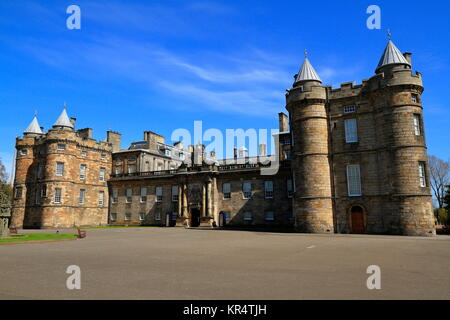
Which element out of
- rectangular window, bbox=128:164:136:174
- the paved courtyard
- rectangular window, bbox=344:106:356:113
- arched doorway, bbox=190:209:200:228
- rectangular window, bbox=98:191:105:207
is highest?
rectangular window, bbox=344:106:356:113

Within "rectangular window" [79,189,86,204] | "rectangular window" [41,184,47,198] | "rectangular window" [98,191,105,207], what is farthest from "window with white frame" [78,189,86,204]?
"rectangular window" [41,184,47,198]

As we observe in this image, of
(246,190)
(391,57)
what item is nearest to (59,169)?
(246,190)

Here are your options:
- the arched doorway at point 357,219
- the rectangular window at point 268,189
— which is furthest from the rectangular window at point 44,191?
the arched doorway at point 357,219

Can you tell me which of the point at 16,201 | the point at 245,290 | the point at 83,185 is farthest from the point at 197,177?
the point at 245,290

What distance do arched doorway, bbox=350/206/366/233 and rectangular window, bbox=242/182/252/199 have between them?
550 inches

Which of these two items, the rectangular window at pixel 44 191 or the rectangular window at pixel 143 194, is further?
the rectangular window at pixel 143 194

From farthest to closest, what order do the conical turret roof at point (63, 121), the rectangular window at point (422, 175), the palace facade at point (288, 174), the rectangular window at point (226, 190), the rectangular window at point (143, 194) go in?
the rectangular window at point (143, 194), the conical turret roof at point (63, 121), the rectangular window at point (226, 190), the palace facade at point (288, 174), the rectangular window at point (422, 175)

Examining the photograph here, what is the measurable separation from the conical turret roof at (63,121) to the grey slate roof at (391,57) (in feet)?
134

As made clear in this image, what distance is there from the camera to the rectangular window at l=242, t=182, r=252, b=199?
39.3 metres

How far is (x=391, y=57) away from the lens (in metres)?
27.7

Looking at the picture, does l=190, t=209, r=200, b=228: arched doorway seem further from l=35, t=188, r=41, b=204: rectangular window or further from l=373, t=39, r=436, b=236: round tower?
l=373, t=39, r=436, b=236: round tower

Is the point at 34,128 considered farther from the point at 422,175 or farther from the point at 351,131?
the point at 422,175

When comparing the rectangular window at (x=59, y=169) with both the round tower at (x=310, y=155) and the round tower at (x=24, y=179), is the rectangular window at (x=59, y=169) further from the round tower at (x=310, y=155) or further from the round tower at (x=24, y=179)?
the round tower at (x=310, y=155)

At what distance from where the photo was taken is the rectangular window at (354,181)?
28.1 m
